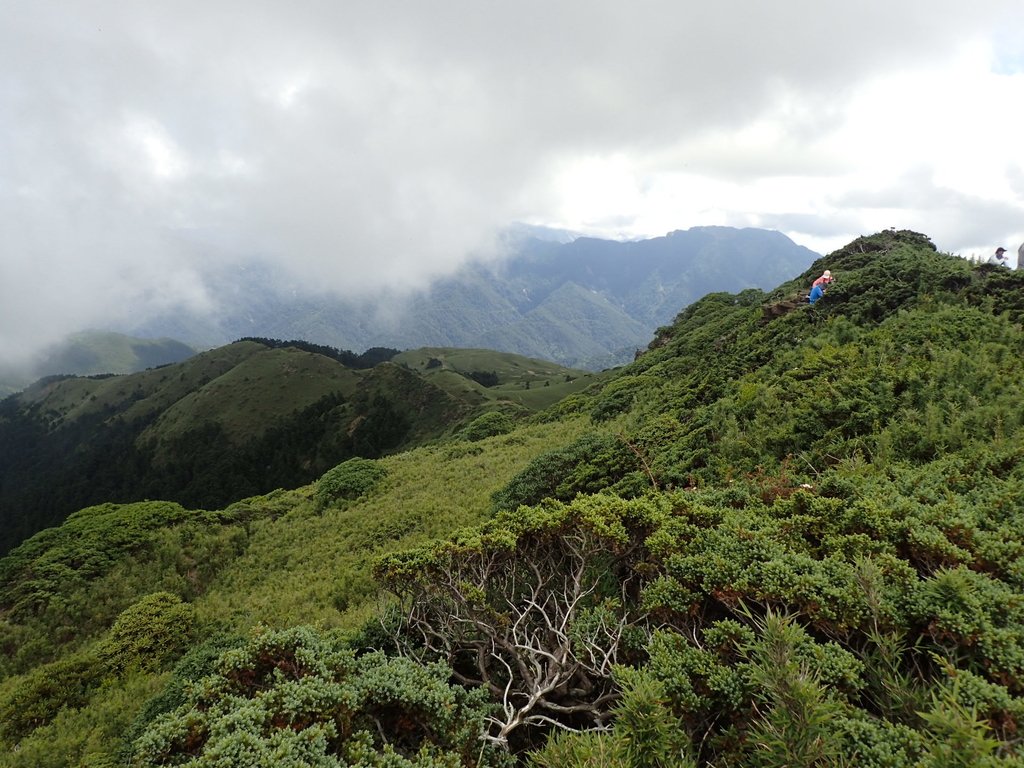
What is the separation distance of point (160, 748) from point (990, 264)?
29.7m

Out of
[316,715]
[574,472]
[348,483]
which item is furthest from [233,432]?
[316,715]

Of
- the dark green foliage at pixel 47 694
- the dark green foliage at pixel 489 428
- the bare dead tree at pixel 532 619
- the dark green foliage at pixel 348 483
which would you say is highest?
the bare dead tree at pixel 532 619

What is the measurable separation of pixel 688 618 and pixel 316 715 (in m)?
4.59

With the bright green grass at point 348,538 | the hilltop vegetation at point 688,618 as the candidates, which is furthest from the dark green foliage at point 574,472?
the bright green grass at point 348,538

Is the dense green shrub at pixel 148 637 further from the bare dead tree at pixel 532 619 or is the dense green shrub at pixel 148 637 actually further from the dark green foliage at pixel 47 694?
the bare dead tree at pixel 532 619

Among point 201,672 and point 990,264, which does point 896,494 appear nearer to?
point 201,672

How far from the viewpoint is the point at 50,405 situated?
174m

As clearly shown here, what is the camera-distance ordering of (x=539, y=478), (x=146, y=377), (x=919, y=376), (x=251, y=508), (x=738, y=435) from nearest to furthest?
(x=919, y=376), (x=738, y=435), (x=539, y=478), (x=251, y=508), (x=146, y=377)

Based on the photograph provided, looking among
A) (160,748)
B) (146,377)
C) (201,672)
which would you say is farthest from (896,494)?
(146,377)

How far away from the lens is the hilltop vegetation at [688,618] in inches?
169

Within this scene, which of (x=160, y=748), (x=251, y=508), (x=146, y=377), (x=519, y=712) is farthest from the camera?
(x=146, y=377)

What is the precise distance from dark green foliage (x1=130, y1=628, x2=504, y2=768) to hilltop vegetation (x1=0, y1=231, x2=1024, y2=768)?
0.10 ft

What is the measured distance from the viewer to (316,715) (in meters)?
4.98

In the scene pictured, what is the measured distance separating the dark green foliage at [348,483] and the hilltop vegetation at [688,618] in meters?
12.0
